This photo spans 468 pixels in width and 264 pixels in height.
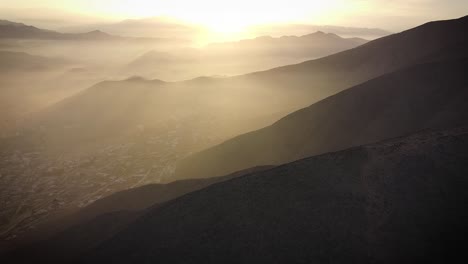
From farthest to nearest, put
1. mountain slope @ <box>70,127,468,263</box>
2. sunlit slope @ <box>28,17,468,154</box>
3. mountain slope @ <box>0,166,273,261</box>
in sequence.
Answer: sunlit slope @ <box>28,17,468,154</box>
mountain slope @ <box>0,166,273,261</box>
mountain slope @ <box>70,127,468,263</box>

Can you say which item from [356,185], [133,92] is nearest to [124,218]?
[356,185]

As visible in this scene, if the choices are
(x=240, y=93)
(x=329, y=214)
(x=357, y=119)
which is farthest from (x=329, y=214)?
(x=240, y=93)

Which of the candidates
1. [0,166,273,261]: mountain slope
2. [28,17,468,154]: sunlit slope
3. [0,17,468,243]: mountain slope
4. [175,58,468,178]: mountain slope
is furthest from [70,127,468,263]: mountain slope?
[28,17,468,154]: sunlit slope

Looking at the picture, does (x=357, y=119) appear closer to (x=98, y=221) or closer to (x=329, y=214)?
(x=329, y=214)

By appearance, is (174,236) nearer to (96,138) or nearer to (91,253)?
(91,253)

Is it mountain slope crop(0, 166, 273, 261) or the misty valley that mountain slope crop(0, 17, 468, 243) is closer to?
the misty valley

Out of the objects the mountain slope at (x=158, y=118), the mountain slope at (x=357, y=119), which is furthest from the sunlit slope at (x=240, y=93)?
the mountain slope at (x=357, y=119)

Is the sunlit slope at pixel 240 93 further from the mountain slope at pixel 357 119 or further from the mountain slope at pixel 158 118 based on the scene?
the mountain slope at pixel 357 119
